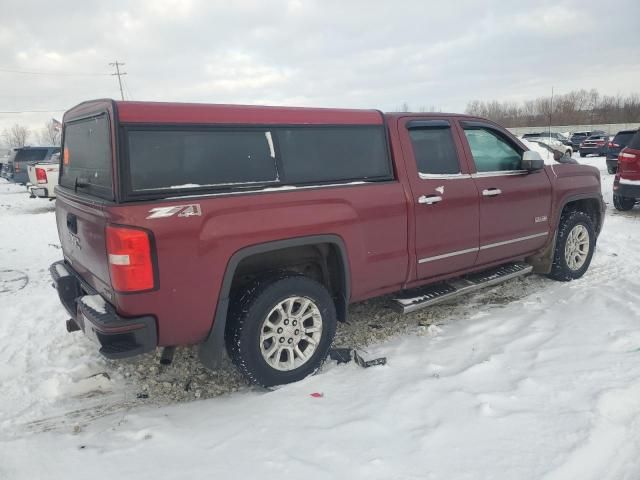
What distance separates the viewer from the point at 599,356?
11.1 ft

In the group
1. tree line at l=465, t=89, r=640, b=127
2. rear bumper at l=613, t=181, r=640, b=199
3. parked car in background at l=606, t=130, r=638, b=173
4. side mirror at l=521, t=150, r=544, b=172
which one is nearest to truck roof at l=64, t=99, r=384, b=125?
side mirror at l=521, t=150, r=544, b=172

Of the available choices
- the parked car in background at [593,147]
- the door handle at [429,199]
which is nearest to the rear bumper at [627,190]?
the door handle at [429,199]

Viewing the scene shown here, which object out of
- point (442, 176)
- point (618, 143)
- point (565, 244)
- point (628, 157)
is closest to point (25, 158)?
point (442, 176)

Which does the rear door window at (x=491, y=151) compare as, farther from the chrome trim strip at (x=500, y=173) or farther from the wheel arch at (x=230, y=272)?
the wheel arch at (x=230, y=272)

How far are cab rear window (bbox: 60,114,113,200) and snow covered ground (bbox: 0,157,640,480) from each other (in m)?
1.41

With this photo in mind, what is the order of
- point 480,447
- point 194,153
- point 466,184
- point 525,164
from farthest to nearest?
point 525,164 → point 466,184 → point 194,153 → point 480,447

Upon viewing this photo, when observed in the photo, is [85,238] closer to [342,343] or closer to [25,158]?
[342,343]

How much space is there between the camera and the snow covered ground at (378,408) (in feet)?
7.97

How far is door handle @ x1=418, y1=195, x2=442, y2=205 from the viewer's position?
12.3 ft

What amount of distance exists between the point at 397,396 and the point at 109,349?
5.90ft

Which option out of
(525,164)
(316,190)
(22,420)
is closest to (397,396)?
(316,190)

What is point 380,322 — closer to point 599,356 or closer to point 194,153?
point 599,356

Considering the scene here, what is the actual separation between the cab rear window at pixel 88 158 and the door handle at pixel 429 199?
230 centimetres

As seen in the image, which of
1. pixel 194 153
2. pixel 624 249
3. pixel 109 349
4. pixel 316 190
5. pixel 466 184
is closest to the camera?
pixel 109 349
